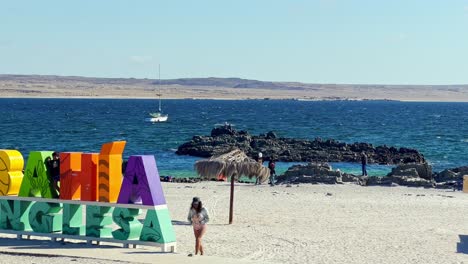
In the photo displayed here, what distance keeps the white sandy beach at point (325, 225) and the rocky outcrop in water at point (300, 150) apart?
21.0 meters

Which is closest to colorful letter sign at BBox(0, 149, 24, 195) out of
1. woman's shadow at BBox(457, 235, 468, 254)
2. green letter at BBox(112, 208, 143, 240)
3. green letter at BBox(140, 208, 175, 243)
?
green letter at BBox(112, 208, 143, 240)

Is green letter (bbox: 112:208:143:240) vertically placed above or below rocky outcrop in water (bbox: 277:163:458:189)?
above

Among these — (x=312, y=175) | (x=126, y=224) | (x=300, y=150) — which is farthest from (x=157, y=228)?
(x=300, y=150)

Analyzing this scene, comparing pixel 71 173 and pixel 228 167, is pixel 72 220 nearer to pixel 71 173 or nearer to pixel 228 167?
pixel 71 173

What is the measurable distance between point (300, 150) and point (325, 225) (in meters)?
36.9

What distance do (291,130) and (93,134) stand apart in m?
24.4

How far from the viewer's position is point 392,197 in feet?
110

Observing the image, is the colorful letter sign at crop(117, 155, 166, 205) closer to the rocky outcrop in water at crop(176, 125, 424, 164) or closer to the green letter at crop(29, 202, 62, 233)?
the green letter at crop(29, 202, 62, 233)

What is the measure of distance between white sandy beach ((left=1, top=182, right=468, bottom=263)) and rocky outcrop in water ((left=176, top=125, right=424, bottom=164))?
21.0m

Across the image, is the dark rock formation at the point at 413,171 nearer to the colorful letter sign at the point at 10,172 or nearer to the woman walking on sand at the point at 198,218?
the woman walking on sand at the point at 198,218

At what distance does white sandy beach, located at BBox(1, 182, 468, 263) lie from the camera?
2058 cm

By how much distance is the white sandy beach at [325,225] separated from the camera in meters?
20.6

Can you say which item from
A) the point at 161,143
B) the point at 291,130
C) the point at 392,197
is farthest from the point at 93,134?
the point at 392,197

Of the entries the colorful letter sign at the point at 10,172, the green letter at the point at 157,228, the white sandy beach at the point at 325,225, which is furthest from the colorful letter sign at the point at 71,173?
the green letter at the point at 157,228
